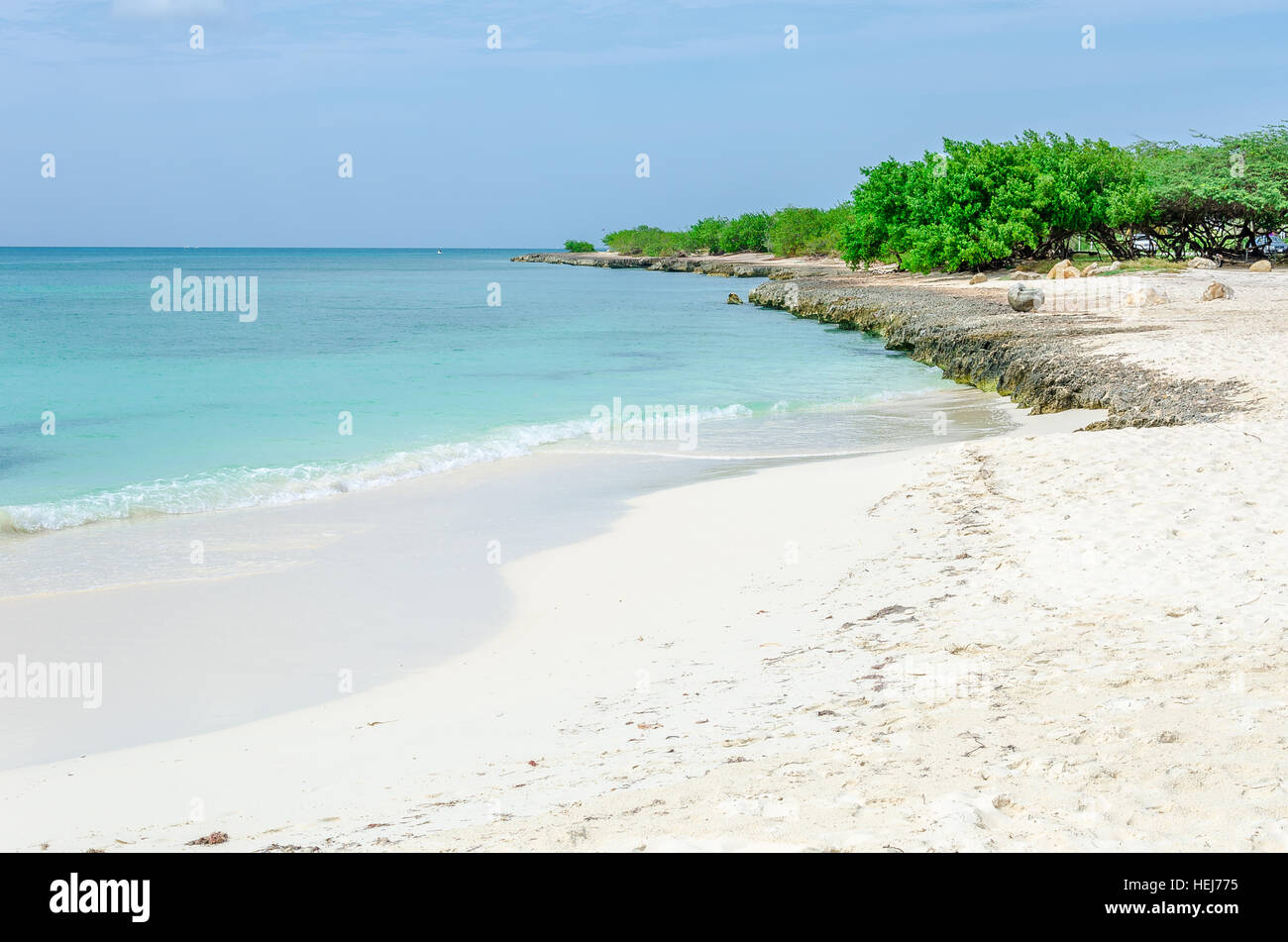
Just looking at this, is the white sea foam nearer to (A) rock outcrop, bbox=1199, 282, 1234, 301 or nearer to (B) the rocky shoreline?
(B) the rocky shoreline

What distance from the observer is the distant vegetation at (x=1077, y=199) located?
42906 mm

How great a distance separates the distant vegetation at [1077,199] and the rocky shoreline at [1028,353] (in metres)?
5.80

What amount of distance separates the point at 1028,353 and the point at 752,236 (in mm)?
108668

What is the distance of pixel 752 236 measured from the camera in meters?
125

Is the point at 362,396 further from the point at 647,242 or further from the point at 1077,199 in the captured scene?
the point at 647,242

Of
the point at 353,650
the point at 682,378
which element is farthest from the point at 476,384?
the point at 353,650

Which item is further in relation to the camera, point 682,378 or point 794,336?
point 794,336

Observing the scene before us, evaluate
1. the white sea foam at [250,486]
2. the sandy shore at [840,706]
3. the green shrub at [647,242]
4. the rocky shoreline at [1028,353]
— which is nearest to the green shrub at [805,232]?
the green shrub at [647,242]

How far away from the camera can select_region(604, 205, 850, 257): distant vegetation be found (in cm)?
9975

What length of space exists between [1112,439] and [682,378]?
16.3 m

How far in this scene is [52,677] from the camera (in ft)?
22.9

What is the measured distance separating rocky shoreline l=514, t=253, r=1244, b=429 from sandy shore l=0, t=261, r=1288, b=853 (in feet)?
12.2

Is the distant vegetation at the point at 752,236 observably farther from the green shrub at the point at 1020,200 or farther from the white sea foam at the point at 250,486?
the white sea foam at the point at 250,486
